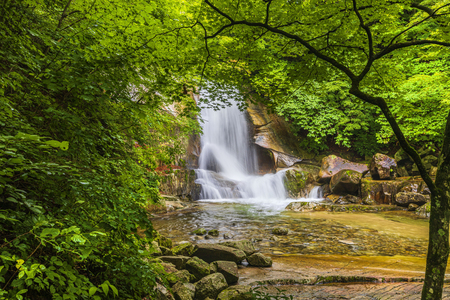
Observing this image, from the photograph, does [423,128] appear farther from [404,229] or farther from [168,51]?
[168,51]

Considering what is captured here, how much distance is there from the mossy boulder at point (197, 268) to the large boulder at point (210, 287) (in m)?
0.55

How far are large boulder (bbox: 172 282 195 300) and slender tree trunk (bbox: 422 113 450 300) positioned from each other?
2978mm

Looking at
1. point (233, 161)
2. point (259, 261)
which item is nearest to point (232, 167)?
point (233, 161)

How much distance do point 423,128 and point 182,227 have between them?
528 inches

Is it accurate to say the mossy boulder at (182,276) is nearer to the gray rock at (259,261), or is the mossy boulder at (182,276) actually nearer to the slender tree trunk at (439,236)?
the gray rock at (259,261)

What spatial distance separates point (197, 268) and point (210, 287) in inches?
30.9

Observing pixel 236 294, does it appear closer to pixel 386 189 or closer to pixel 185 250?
pixel 185 250

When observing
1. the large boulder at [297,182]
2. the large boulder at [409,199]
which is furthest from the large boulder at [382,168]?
the large boulder at [297,182]

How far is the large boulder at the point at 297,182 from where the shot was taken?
57.2 ft

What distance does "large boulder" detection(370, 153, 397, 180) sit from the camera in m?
15.0

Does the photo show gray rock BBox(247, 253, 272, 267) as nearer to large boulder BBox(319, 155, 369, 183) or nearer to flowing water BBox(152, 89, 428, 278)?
flowing water BBox(152, 89, 428, 278)

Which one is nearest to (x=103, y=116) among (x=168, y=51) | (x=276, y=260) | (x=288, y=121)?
(x=168, y=51)

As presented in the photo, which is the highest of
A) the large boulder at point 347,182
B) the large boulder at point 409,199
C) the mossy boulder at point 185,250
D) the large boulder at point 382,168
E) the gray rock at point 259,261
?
the large boulder at point 382,168

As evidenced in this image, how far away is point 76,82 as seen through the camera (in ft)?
7.65
